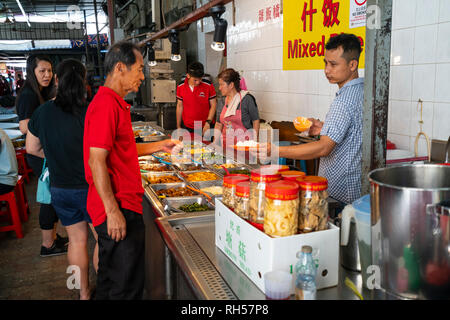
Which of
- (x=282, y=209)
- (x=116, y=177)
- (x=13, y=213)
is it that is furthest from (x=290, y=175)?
(x=13, y=213)

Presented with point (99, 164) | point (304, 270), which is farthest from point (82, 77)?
point (304, 270)

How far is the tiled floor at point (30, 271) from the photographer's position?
340 centimetres

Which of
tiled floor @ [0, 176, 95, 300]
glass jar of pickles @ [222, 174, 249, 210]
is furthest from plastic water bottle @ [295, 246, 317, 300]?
tiled floor @ [0, 176, 95, 300]

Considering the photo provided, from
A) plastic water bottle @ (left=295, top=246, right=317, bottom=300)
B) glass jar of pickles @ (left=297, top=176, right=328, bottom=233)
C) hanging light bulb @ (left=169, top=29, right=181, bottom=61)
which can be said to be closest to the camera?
plastic water bottle @ (left=295, top=246, right=317, bottom=300)

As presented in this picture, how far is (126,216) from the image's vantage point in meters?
2.26

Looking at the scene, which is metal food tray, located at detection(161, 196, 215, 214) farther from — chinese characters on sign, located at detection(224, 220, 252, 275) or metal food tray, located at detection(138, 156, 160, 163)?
metal food tray, located at detection(138, 156, 160, 163)

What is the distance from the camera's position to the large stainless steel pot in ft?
3.47

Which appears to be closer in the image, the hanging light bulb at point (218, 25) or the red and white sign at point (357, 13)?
the hanging light bulb at point (218, 25)

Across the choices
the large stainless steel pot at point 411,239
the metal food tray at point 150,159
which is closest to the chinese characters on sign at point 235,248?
the large stainless steel pot at point 411,239

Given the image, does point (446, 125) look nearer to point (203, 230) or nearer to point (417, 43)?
point (417, 43)

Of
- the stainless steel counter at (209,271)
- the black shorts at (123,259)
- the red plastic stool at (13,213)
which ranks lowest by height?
the red plastic stool at (13,213)

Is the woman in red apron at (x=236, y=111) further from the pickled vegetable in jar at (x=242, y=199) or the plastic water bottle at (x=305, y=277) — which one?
the plastic water bottle at (x=305, y=277)

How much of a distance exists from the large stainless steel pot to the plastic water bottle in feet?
0.70

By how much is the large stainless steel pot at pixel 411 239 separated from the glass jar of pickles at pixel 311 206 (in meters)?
0.19
